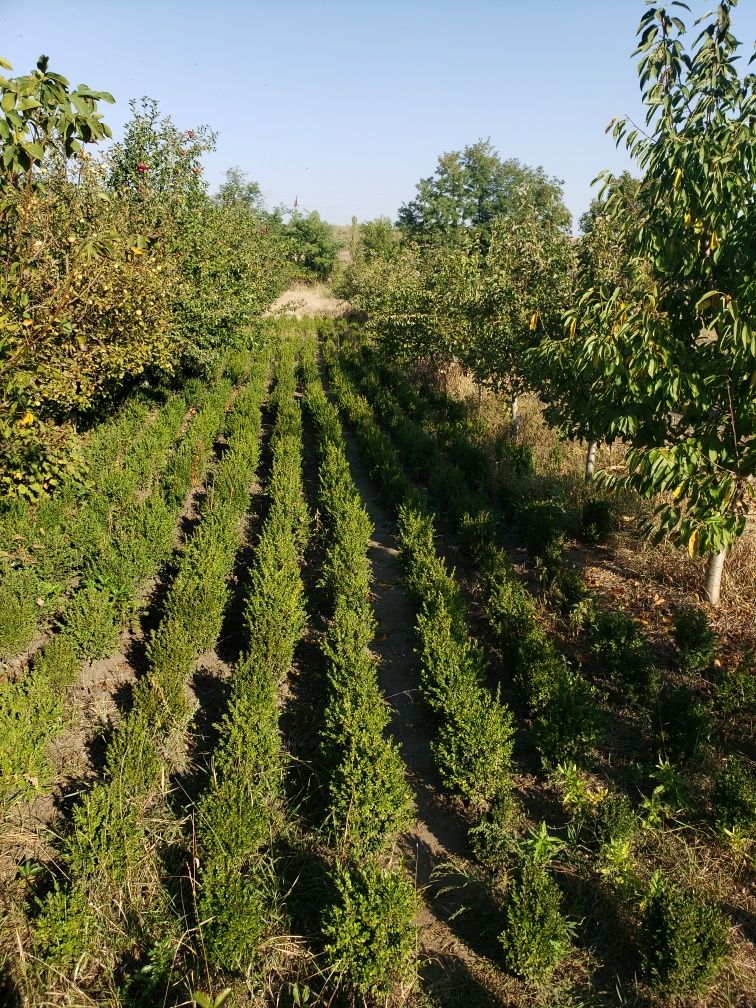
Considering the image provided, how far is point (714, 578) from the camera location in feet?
22.5

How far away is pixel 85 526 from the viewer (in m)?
7.51

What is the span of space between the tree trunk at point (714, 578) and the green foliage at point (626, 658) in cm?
116

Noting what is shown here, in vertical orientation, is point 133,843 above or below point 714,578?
below

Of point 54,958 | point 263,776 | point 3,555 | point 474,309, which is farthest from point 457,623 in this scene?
point 474,309

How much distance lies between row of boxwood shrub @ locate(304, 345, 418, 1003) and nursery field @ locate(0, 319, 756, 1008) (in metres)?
0.02

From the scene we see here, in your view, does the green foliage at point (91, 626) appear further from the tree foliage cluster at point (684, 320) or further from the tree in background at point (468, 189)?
the tree in background at point (468, 189)

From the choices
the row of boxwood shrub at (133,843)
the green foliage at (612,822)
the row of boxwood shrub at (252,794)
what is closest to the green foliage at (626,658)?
the green foliage at (612,822)

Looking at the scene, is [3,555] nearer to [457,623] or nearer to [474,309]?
[457,623]

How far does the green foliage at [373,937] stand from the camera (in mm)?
3355

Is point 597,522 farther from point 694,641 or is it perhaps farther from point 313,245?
point 313,245

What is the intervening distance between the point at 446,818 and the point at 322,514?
586 centimetres

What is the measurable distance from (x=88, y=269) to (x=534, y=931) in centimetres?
755

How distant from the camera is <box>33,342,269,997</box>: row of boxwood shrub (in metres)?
3.40

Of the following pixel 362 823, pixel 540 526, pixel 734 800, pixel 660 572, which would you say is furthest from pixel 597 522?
pixel 362 823
